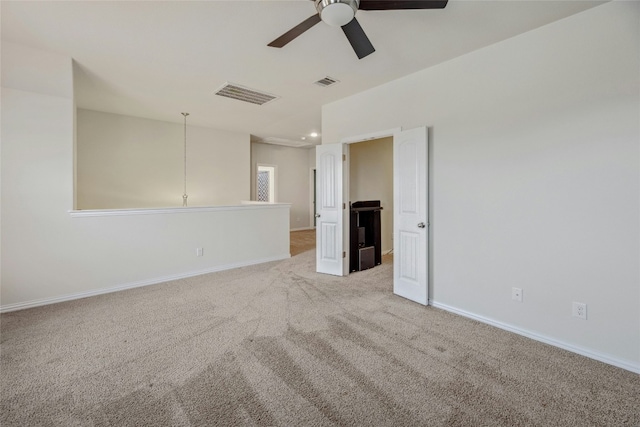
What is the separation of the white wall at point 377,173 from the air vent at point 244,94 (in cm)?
221

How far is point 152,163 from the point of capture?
213 inches

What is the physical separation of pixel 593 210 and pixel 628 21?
1.30 meters

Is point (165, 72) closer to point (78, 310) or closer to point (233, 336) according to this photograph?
point (78, 310)

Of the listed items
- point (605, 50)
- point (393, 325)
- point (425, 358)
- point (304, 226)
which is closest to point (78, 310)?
point (393, 325)

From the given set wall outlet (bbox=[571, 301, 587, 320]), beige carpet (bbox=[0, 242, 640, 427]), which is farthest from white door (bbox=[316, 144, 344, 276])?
wall outlet (bbox=[571, 301, 587, 320])

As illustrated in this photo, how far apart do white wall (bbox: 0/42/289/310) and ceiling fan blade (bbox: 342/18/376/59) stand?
9.94ft

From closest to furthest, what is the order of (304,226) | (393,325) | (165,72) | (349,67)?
1. (393,325)
2. (349,67)
3. (165,72)
4. (304,226)

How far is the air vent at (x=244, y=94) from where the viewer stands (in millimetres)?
3707

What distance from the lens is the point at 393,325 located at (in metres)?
2.53

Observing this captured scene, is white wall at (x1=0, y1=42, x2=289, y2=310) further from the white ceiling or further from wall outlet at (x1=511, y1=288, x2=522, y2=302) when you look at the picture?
wall outlet at (x1=511, y1=288, x2=522, y2=302)

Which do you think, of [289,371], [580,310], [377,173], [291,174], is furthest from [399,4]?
[291,174]

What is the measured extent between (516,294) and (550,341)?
15.6 inches

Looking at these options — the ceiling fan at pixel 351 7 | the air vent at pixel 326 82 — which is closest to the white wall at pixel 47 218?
the air vent at pixel 326 82

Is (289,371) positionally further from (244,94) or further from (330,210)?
(244,94)
